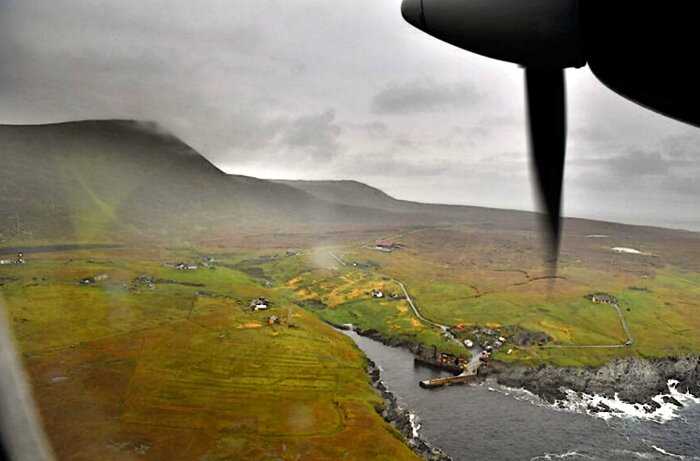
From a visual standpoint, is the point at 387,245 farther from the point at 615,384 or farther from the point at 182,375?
the point at 182,375

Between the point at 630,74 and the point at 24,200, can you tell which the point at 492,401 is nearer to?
the point at 630,74

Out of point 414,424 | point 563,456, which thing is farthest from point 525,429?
point 414,424

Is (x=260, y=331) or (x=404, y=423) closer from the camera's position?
(x=404, y=423)

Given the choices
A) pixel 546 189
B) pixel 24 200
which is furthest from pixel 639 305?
pixel 24 200

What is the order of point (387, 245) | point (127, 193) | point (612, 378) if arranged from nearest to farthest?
point (612, 378) → point (387, 245) → point (127, 193)

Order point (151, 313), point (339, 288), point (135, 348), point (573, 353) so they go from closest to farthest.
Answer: point (135, 348) → point (573, 353) → point (151, 313) → point (339, 288)

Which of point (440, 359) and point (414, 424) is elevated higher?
point (440, 359)

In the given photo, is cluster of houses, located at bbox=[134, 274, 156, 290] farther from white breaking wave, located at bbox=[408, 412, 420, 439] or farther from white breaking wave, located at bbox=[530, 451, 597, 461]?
white breaking wave, located at bbox=[530, 451, 597, 461]
